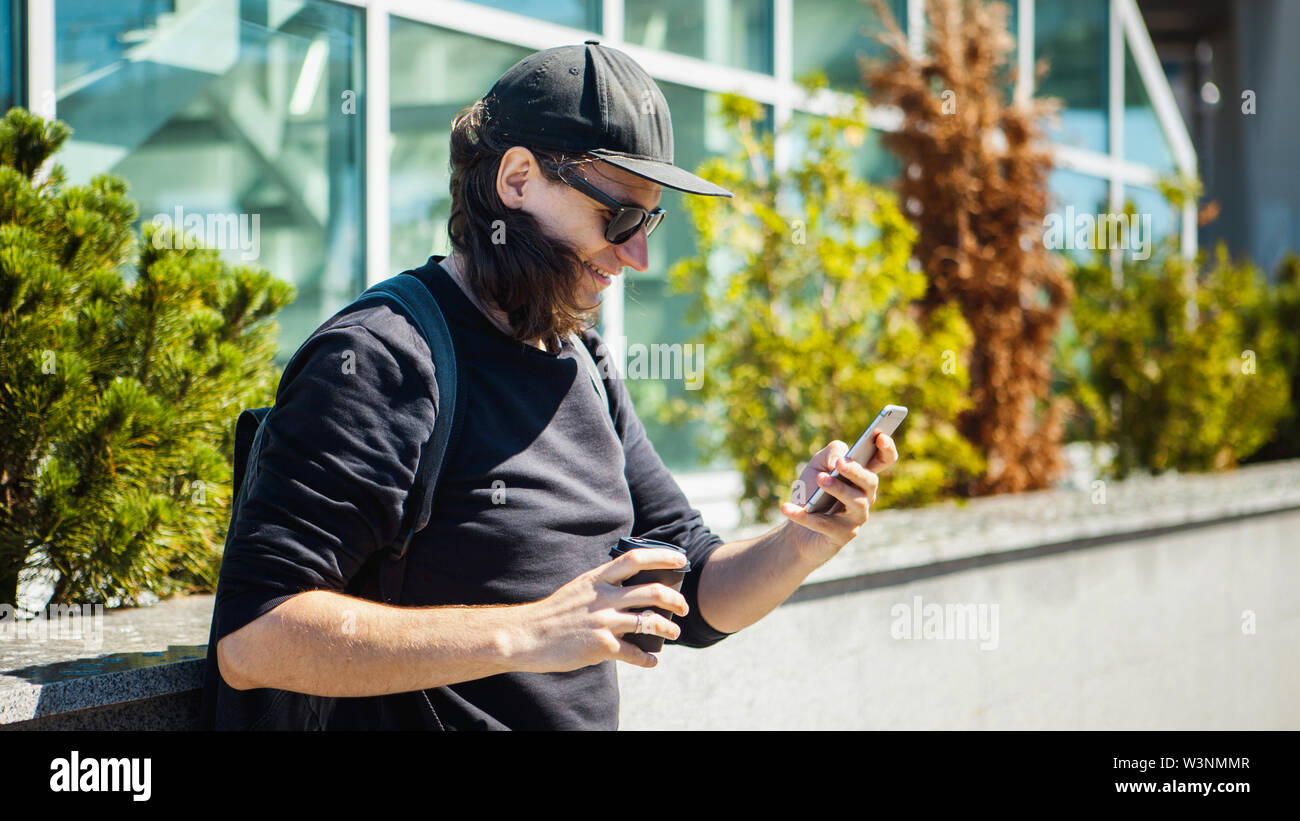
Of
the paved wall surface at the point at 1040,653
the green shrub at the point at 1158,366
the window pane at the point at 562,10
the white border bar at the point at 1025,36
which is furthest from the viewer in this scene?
the white border bar at the point at 1025,36

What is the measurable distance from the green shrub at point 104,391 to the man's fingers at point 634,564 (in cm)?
126

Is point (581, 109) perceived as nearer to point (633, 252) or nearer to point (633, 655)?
point (633, 252)

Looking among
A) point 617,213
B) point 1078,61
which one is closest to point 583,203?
point 617,213

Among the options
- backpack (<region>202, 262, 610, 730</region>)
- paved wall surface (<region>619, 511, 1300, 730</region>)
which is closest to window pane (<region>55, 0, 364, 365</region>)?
paved wall surface (<region>619, 511, 1300, 730</region>)

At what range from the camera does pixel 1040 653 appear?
14.1 feet

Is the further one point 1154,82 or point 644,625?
point 1154,82

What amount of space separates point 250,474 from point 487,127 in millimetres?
638

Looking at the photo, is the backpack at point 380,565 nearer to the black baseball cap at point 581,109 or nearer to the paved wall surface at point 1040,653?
the black baseball cap at point 581,109

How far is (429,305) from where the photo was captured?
160 centimetres

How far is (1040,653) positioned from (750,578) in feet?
9.10

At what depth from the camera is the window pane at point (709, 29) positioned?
5.98 m

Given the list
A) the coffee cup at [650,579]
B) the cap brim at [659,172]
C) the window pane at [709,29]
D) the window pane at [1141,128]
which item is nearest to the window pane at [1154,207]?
the window pane at [1141,128]
